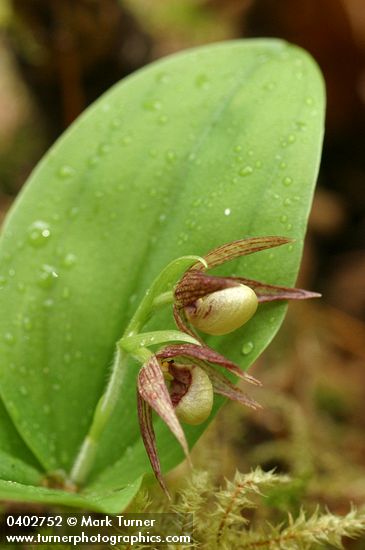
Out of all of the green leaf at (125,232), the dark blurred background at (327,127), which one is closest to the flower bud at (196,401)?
the green leaf at (125,232)

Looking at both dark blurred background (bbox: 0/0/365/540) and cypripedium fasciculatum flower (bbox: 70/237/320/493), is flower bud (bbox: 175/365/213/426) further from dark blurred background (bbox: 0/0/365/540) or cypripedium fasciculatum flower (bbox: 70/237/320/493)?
dark blurred background (bbox: 0/0/365/540)

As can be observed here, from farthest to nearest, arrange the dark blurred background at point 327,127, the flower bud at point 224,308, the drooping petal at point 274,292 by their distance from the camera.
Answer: the dark blurred background at point 327,127, the drooping petal at point 274,292, the flower bud at point 224,308

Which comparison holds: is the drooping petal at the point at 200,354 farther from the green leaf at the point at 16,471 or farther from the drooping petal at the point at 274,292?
the green leaf at the point at 16,471

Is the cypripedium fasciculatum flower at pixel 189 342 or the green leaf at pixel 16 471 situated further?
the green leaf at pixel 16 471

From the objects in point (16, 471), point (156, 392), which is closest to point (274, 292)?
point (156, 392)

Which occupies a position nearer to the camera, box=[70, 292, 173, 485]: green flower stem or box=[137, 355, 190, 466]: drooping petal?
box=[137, 355, 190, 466]: drooping petal

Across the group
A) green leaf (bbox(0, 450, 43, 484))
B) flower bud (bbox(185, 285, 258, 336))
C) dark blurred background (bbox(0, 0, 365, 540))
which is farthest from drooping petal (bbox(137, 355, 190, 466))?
dark blurred background (bbox(0, 0, 365, 540))
